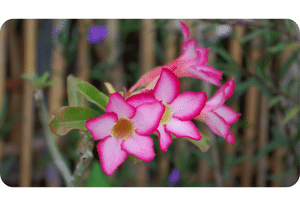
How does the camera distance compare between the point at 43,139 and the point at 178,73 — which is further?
the point at 43,139

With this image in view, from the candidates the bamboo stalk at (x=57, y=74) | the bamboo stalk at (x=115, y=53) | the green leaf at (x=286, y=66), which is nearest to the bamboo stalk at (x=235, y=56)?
the green leaf at (x=286, y=66)

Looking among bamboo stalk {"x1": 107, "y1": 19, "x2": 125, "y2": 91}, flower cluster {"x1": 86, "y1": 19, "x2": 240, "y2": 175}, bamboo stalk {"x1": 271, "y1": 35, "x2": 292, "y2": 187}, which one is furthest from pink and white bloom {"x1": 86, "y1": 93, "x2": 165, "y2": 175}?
bamboo stalk {"x1": 271, "y1": 35, "x2": 292, "y2": 187}

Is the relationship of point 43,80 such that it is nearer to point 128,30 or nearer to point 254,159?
point 128,30

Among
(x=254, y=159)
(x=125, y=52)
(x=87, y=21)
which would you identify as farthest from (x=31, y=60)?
(x=254, y=159)

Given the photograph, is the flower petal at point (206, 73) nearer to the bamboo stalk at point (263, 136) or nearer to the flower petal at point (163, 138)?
the flower petal at point (163, 138)

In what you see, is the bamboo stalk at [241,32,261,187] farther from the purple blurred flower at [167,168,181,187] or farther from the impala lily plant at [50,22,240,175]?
the impala lily plant at [50,22,240,175]
